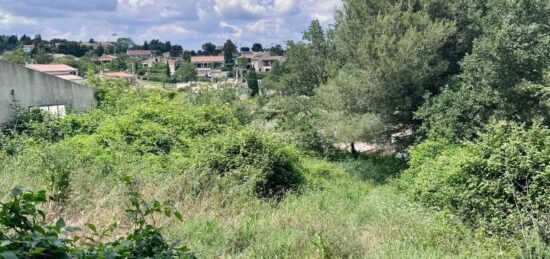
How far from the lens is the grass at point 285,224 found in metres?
5.03

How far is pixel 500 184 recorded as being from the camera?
6953 millimetres

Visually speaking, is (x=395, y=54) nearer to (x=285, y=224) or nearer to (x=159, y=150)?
(x=159, y=150)

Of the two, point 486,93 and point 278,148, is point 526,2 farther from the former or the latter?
point 278,148

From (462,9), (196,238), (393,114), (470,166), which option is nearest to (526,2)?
(462,9)

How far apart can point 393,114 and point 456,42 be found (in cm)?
309

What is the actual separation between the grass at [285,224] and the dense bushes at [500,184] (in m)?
0.51

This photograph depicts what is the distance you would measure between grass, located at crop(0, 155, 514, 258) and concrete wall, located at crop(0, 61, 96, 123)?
5997 mm

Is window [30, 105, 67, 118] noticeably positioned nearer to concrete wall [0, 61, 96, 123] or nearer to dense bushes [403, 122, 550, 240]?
concrete wall [0, 61, 96, 123]

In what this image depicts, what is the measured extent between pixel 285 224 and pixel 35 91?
1176 centimetres

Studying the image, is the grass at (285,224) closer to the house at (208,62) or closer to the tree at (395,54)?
the tree at (395,54)

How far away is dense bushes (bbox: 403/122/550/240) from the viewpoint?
617 centimetres

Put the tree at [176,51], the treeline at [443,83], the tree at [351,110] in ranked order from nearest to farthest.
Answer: the treeline at [443,83] → the tree at [351,110] → the tree at [176,51]

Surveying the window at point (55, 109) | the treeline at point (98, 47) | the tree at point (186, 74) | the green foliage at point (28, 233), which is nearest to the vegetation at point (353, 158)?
the green foliage at point (28, 233)

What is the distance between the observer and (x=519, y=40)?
472 inches
